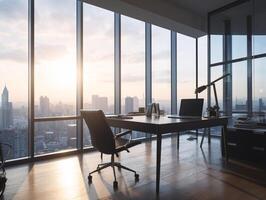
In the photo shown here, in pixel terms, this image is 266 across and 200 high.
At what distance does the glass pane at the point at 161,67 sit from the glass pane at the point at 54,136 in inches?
95.9

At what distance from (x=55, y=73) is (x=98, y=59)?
1002 mm

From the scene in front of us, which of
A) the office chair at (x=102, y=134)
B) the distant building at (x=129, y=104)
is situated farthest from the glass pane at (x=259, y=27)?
the office chair at (x=102, y=134)

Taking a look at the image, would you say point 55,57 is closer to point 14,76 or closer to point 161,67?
point 14,76

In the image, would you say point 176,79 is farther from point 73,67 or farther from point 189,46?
point 73,67

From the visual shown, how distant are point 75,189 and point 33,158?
1.61m

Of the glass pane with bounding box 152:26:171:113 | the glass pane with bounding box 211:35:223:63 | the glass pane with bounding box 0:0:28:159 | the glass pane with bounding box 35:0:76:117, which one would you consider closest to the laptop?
the glass pane with bounding box 152:26:171:113

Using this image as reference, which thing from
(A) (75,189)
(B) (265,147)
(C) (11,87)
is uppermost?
(C) (11,87)

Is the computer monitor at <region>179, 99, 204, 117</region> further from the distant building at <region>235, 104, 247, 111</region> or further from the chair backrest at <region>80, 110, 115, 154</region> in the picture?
the distant building at <region>235, 104, 247, 111</region>

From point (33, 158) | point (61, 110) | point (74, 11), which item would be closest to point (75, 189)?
point (33, 158)

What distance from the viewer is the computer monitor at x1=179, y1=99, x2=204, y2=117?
12.0 ft

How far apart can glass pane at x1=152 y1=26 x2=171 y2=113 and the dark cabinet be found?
2.37 meters

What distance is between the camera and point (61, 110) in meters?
4.25

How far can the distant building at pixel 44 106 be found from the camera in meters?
4.01

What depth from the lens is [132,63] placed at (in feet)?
17.8
